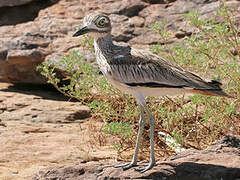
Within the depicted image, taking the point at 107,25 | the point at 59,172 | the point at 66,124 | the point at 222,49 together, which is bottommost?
the point at 66,124

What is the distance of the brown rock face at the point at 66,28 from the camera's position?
30.7ft

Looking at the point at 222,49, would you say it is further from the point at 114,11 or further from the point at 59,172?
the point at 114,11

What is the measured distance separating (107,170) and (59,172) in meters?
0.51

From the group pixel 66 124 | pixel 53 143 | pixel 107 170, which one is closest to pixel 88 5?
pixel 66 124

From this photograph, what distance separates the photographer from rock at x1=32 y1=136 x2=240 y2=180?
13.4 ft

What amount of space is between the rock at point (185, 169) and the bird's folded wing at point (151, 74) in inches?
27.9

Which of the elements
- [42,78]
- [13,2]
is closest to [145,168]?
[42,78]

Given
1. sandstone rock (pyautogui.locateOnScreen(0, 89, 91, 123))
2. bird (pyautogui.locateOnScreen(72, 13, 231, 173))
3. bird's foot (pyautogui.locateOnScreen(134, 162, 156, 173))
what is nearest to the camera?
bird's foot (pyautogui.locateOnScreen(134, 162, 156, 173))

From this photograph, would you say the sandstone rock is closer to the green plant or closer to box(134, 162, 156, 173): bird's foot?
the green plant

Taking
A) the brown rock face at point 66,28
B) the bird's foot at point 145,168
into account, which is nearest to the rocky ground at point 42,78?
the brown rock face at point 66,28

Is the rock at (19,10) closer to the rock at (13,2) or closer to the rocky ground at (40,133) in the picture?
the rock at (13,2)

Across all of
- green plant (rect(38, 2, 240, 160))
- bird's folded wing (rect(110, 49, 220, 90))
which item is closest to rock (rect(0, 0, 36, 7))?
green plant (rect(38, 2, 240, 160))

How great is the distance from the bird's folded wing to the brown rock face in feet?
14.6

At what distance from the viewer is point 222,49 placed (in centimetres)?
579
